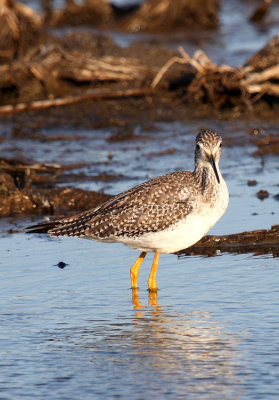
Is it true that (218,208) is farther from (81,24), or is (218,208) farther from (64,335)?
(81,24)

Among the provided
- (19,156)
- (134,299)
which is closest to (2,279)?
(134,299)

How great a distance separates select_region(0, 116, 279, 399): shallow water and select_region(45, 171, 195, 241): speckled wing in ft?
1.60

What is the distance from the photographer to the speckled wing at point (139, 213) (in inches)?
325

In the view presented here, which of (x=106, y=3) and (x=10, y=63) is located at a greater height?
(x=106, y=3)

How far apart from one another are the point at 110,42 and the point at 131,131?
484 centimetres

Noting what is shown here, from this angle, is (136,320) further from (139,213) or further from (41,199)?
(41,199)

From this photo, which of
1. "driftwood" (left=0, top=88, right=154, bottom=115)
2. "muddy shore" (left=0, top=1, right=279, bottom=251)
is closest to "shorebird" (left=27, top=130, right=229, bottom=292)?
"muddy shore" (left=0, top=1, right=279, bottom=251)

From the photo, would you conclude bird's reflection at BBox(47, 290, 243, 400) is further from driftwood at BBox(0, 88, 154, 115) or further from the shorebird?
driftwood at BBox(0, 88, 154, 115)

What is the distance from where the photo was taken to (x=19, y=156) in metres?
13.2

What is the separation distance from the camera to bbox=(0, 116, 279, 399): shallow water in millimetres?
6059

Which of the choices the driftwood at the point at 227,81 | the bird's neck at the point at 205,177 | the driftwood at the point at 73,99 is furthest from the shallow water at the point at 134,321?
the driftwood at the point at 73,99

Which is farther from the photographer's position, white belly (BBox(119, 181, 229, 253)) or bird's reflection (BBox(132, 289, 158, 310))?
white belly (BBox(119, 181, 229, 253))

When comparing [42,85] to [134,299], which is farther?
[42,85]

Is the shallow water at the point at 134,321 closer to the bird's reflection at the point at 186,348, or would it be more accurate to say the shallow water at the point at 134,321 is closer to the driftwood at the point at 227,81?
the bird's reflection at the point at 186,348
